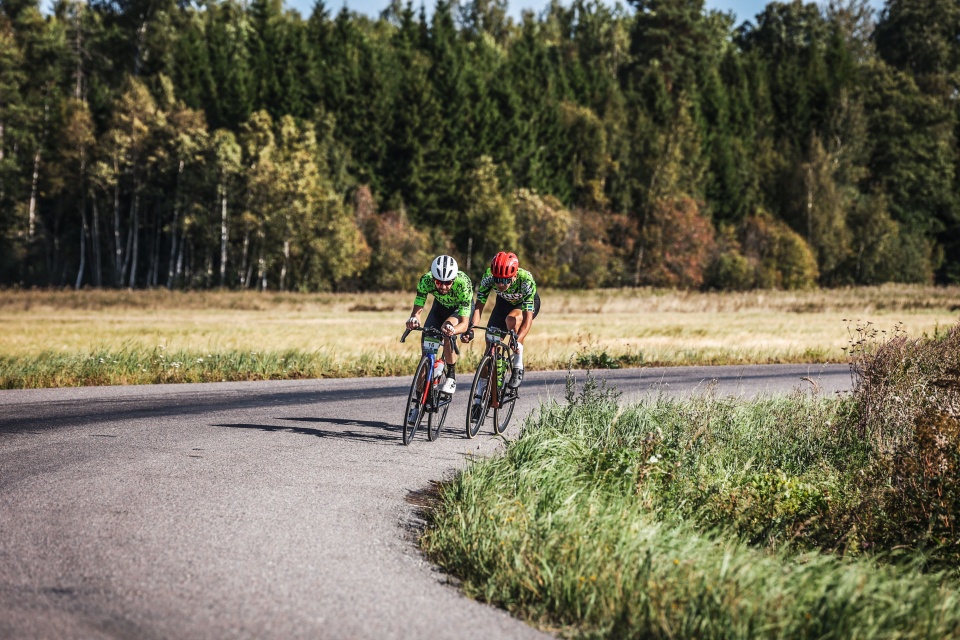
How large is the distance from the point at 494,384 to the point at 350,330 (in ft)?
71.6

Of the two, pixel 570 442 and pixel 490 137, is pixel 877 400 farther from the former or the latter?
pixel 490 137

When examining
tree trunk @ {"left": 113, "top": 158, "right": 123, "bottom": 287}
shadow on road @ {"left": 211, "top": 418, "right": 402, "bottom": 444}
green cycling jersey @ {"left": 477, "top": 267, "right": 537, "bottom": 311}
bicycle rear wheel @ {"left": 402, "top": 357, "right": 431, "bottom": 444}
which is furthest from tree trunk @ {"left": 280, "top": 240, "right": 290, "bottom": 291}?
bicycle rear wheel @ {"left": 402, "top": 357, "right": 431, "bottom": 444}

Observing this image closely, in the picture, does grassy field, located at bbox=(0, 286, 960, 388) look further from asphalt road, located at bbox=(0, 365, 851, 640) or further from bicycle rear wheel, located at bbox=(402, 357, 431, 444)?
asphalt road, located at bbox=(0, 365, 851, 640)

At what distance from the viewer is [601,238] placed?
74.5m

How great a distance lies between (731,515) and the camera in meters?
7.18

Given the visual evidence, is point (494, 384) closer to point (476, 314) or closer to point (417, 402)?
point (476, 314)

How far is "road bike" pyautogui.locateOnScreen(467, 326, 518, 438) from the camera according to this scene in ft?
33.5

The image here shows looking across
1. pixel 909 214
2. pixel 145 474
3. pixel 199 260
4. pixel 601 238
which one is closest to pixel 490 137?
pixel 601 238

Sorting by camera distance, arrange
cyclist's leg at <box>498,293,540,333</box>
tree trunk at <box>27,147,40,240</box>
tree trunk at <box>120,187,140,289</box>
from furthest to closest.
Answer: tree trunk at <box>27,147,40,240</box> < tree trunk at <box>120,187,140,289</box> < cyclist's leg at <box>498,293,540,333</box>

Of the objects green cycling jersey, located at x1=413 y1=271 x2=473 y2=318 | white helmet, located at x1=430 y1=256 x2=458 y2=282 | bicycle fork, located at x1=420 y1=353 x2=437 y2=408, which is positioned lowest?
bicycle fork, located at x1=420 y1=353 x2=437 y2=408

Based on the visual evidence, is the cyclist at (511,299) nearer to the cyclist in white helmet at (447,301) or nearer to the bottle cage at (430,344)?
the cyclist in white helmet at (447,301)

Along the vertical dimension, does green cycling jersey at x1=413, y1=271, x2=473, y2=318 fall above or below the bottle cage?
above

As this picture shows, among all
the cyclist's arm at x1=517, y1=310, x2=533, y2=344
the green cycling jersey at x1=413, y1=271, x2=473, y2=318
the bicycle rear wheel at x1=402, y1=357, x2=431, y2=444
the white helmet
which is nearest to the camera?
the white helmet

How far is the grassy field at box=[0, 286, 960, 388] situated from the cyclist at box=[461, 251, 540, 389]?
3.00 meters
